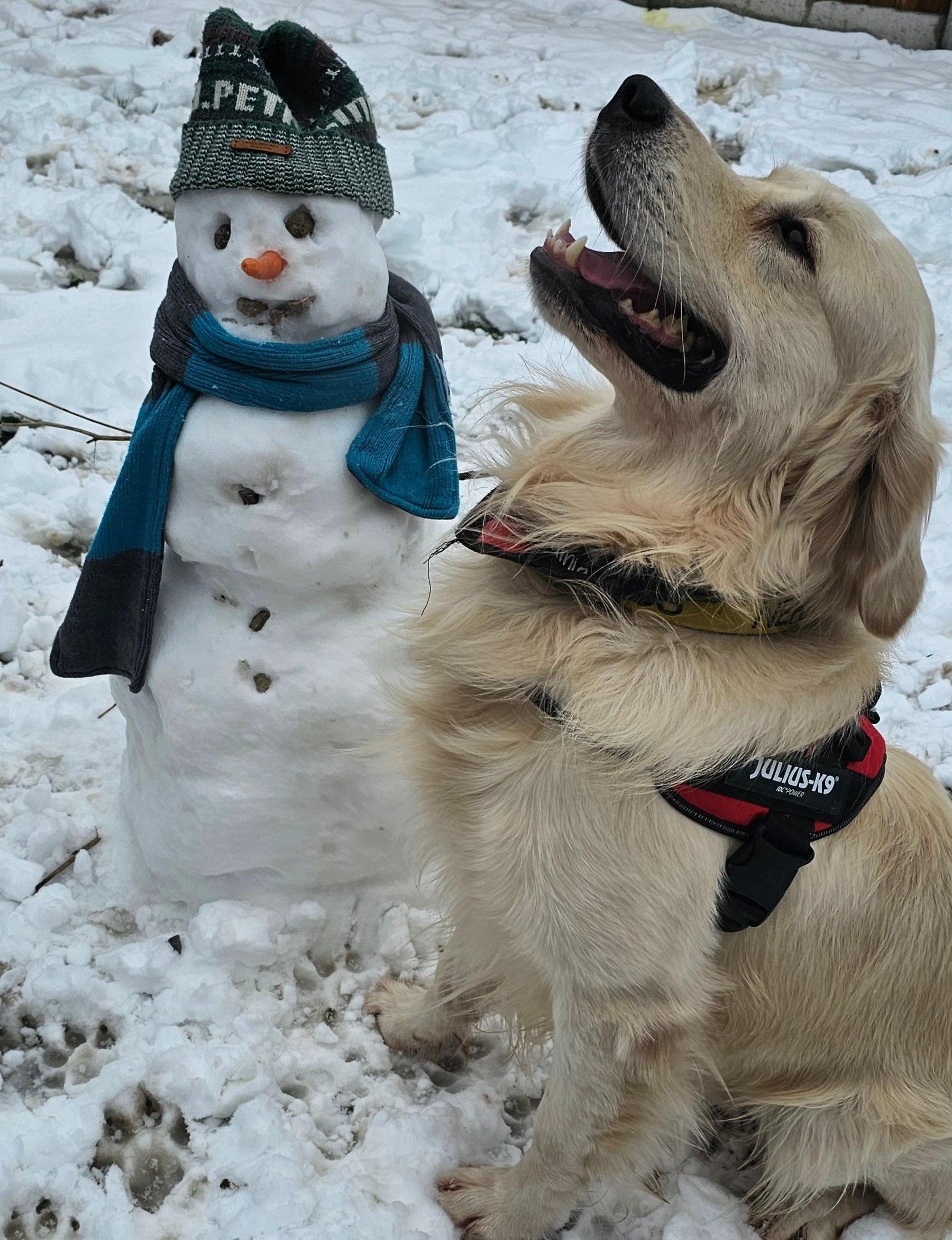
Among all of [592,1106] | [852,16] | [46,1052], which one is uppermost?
[852,16]

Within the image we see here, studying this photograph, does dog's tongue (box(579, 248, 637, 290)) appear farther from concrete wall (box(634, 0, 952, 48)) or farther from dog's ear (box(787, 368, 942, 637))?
concrete wall (box(634, 0, 952, 48))

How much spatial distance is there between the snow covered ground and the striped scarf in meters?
0.32

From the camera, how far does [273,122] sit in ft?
6.10

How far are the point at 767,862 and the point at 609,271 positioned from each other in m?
1.10

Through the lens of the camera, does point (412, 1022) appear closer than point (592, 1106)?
No

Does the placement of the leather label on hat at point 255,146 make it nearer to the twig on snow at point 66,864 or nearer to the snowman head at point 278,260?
the snowman head at point 278,260

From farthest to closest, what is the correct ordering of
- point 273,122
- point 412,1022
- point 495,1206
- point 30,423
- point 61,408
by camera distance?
1. point 30,423
2. point 61,408
3. point 412,1022
4. point 495,1206
5. point 273,122

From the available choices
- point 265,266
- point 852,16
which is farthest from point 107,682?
point 852,16

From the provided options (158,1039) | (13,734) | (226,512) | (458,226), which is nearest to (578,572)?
(226,512)

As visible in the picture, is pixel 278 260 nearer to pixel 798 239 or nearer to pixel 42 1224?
pixel 798 239

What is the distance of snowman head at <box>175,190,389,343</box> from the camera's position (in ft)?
6.27

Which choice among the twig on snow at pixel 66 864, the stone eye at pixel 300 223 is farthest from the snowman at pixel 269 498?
the twig on snow at pixel 66 864

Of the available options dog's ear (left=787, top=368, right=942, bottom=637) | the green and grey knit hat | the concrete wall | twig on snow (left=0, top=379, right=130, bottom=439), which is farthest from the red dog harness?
the concrete wall

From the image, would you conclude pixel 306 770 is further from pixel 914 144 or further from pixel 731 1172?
pixel 914 144
